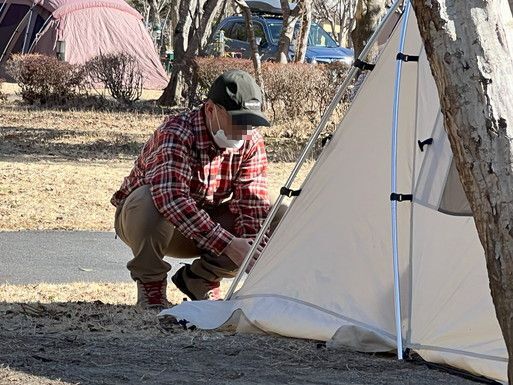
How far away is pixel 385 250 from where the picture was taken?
5.34 meters

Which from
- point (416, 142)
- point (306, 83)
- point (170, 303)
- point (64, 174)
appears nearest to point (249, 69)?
point (306, 83)

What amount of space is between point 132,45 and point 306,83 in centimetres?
888

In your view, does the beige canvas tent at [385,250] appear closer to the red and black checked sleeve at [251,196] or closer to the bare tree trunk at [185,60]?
the red and black checked sleeve at [251,196]

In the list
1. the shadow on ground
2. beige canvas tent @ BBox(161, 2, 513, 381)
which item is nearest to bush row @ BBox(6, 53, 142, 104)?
the shadow on ground

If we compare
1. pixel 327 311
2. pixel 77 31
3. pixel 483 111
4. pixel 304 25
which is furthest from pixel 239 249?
pixel 77 31

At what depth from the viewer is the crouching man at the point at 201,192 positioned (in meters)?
5.90

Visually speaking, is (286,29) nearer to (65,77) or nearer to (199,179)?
(65,77)

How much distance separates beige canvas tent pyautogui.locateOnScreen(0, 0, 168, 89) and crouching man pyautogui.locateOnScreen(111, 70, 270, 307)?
17.6 metres

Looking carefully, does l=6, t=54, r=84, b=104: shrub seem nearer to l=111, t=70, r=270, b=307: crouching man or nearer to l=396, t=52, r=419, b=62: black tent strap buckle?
l=111, t=70, r=270, b=307: crouching man

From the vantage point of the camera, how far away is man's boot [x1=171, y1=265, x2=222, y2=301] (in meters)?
6.42

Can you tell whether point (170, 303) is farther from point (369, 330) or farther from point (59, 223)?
point (59, 223)

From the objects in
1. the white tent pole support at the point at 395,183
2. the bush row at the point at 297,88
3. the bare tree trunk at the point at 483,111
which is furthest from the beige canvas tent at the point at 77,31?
the bare tree trunk at the point at 483,111

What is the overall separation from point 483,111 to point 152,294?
3458 millimetres

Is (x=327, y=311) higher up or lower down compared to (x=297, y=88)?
lower down
